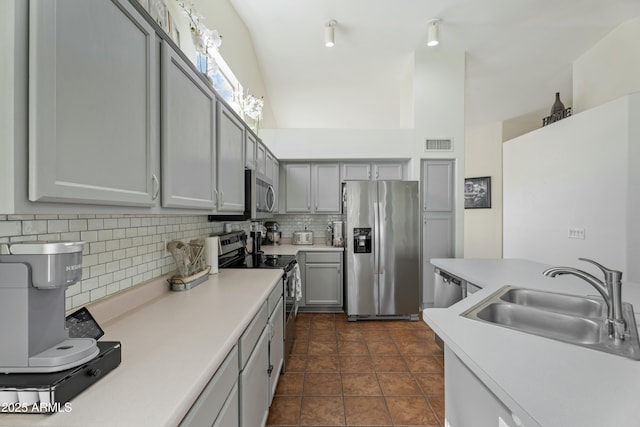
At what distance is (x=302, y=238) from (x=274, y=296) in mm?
2332

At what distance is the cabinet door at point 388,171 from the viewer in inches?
163

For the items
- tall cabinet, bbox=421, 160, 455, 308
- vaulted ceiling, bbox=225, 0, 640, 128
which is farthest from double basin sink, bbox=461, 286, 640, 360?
vaulted ceiling, bbox=225, 0, 640, 128

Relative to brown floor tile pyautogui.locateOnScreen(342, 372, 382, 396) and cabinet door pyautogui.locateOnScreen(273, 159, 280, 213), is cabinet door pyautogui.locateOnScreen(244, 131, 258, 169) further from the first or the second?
brown floor tile pyautogui.locateOnScreen(342, 372, 382, 396)

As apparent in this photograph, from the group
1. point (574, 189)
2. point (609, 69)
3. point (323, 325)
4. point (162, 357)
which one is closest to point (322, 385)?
point (323, 325)

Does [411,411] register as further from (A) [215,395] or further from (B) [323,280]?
(B) [323,280]

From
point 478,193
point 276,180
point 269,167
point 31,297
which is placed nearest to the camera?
point 31,297

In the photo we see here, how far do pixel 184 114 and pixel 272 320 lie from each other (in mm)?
1352

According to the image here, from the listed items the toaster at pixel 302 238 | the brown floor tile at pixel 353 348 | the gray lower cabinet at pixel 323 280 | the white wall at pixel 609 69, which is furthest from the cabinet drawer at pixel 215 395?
the white wall at pixel 609 69

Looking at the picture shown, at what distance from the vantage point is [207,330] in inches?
43.9

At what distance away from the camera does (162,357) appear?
92 cm

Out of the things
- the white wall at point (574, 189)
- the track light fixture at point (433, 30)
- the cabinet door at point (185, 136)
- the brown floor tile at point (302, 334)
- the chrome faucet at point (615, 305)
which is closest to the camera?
the chrome faucet at point (615, 305)

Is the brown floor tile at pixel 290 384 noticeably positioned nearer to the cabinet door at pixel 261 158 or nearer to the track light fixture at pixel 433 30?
the cabinet door at pixel 261 158

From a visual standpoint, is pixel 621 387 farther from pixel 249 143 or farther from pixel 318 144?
pixel 318 144

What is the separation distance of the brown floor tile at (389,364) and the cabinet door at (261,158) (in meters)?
2.13
